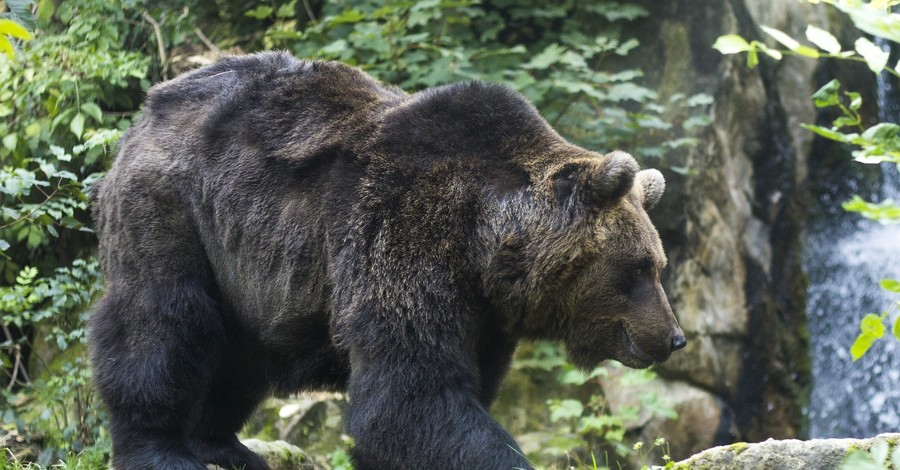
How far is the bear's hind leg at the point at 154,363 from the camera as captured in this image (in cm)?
462

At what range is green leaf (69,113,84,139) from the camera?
23.6 ft

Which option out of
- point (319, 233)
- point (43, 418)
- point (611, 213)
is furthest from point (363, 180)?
point (43, 418)

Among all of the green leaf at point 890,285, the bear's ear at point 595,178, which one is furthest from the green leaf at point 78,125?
the green leaf at point 890,285

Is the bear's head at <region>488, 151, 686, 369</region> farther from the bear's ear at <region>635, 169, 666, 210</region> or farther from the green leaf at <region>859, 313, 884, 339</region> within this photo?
the green leaf at <region>859, 313, 884, 339</region>

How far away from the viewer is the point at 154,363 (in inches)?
181

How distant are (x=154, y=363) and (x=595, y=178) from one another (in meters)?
2.31

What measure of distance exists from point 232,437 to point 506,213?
2.19m

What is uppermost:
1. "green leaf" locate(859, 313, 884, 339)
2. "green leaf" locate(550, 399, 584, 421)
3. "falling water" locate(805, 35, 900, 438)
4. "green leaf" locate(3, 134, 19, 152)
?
"green leaf" locate(859, 313, 884, 339)

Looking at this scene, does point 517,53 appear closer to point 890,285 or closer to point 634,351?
point 634,351

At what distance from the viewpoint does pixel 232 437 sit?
5.34m

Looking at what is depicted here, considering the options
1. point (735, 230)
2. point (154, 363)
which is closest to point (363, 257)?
point (154, 363)

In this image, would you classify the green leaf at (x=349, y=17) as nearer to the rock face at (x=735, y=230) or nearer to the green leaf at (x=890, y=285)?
the rock face at (x=735, y=230)

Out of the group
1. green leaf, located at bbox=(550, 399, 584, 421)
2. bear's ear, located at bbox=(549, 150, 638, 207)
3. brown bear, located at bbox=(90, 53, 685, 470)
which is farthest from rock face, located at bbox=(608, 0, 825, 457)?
bear's ear, located at bbox=(549, 150, 638, 207)

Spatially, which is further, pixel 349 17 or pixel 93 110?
pixel 349 17
